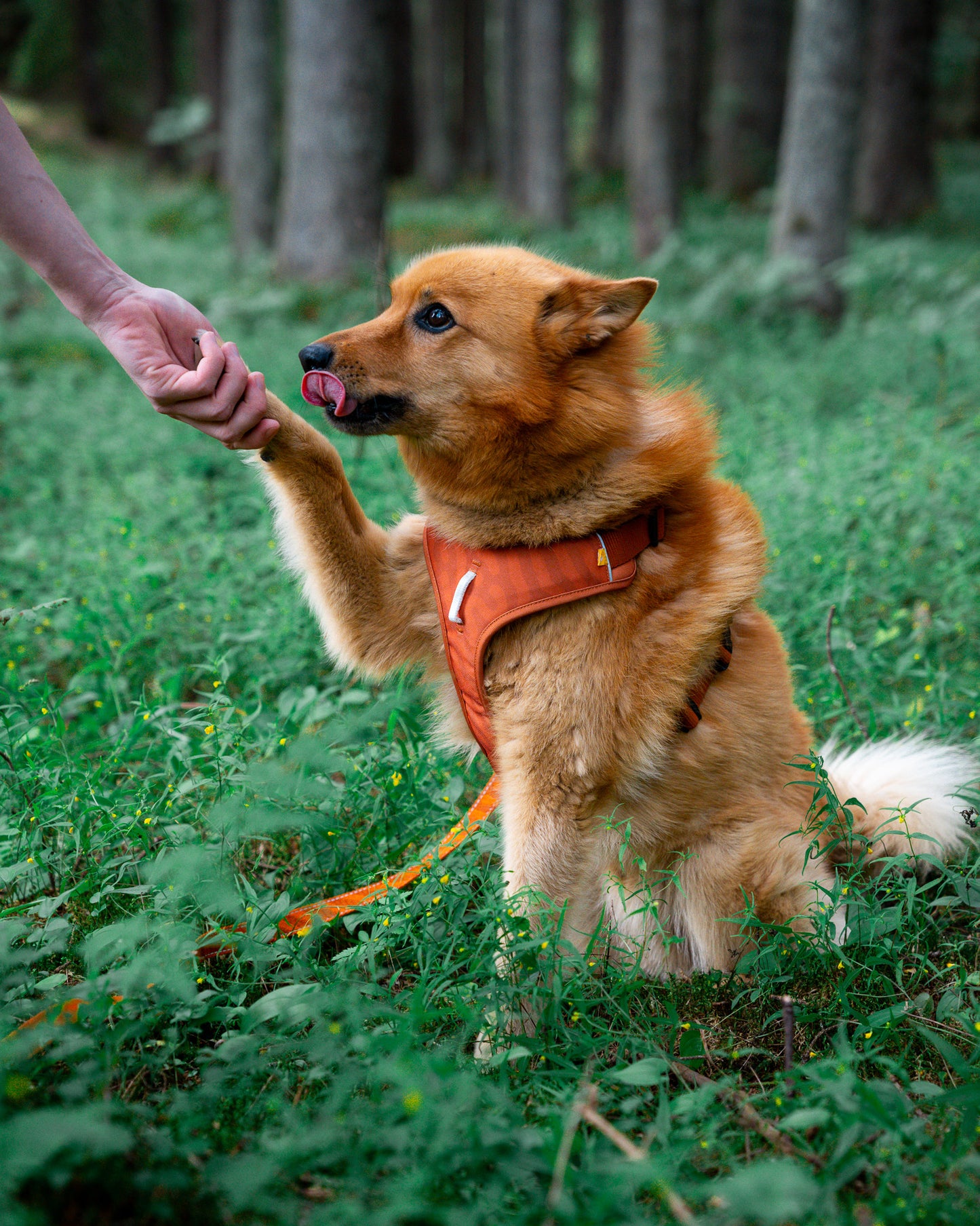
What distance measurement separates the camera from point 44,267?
2.42 m

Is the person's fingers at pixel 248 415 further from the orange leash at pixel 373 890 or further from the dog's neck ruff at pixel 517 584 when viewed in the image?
the orange leash at pixel 373 890

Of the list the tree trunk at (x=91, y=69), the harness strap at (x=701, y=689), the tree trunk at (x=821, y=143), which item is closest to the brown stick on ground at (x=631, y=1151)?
the harness strap at (x=701, y=689)

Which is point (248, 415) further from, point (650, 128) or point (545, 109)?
point (545, 109)

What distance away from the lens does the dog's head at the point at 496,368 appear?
8.46ft

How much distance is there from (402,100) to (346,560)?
69.1 ft

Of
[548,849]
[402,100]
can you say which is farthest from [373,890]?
[402,100]

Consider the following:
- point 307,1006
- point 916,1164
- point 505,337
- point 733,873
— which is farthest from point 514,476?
point 916,1164

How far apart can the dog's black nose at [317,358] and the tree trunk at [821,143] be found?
7124 mm

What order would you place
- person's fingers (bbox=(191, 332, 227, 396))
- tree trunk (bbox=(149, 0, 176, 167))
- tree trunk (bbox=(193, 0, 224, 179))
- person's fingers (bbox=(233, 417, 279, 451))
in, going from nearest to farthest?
1. person's fingers (bbox=(191, 332, 227, 396))
2. person's fingers (bbox=(233, 417, 279, 451))
3. tree trunk (bbox=(193, 0, 224, 179))
4. tree trunk (bbox=(149, 0, 176, 167))

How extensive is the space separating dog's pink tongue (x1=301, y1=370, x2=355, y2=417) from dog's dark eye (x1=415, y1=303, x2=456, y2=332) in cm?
35

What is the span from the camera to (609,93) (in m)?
22.8

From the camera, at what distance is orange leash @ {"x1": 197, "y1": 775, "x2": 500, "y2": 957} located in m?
2.36

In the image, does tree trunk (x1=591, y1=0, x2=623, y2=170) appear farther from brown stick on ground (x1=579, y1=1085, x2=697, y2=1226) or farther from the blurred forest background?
brown stick on ground (x1=579, y1=1085, x2=697, y2=1226)

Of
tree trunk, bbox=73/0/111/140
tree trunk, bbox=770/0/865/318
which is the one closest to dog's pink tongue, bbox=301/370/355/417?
tree trunk, bbox=770/0/865/318
